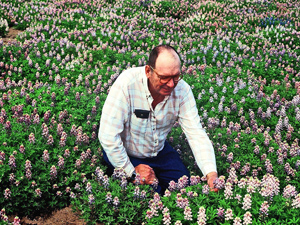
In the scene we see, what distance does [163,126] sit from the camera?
461cm

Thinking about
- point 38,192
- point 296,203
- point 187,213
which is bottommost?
point 38,192

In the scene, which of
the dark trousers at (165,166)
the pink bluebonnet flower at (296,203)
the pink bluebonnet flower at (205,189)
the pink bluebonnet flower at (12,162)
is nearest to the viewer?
the pink bluebonnet flower at (296,203)

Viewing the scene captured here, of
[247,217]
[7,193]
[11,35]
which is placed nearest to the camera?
[247,217]

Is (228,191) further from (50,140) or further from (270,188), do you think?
(50,140)

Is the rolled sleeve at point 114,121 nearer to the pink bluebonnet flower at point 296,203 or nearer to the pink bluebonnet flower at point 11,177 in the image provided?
the pink bluebonnet flower at point 11,177

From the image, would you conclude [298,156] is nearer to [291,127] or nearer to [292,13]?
[291,127]

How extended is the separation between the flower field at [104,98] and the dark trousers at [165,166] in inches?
14.7

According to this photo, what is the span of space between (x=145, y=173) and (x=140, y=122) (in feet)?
2.28

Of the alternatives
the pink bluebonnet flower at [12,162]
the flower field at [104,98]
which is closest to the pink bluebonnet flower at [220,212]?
the flower field at [104,98]

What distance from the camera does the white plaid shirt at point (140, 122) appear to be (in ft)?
13.8

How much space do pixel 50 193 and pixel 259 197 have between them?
9.19ft

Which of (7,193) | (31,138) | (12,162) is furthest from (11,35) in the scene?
(7,193)

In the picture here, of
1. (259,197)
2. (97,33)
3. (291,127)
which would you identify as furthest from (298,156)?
(97,33)

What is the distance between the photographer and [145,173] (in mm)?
4457
